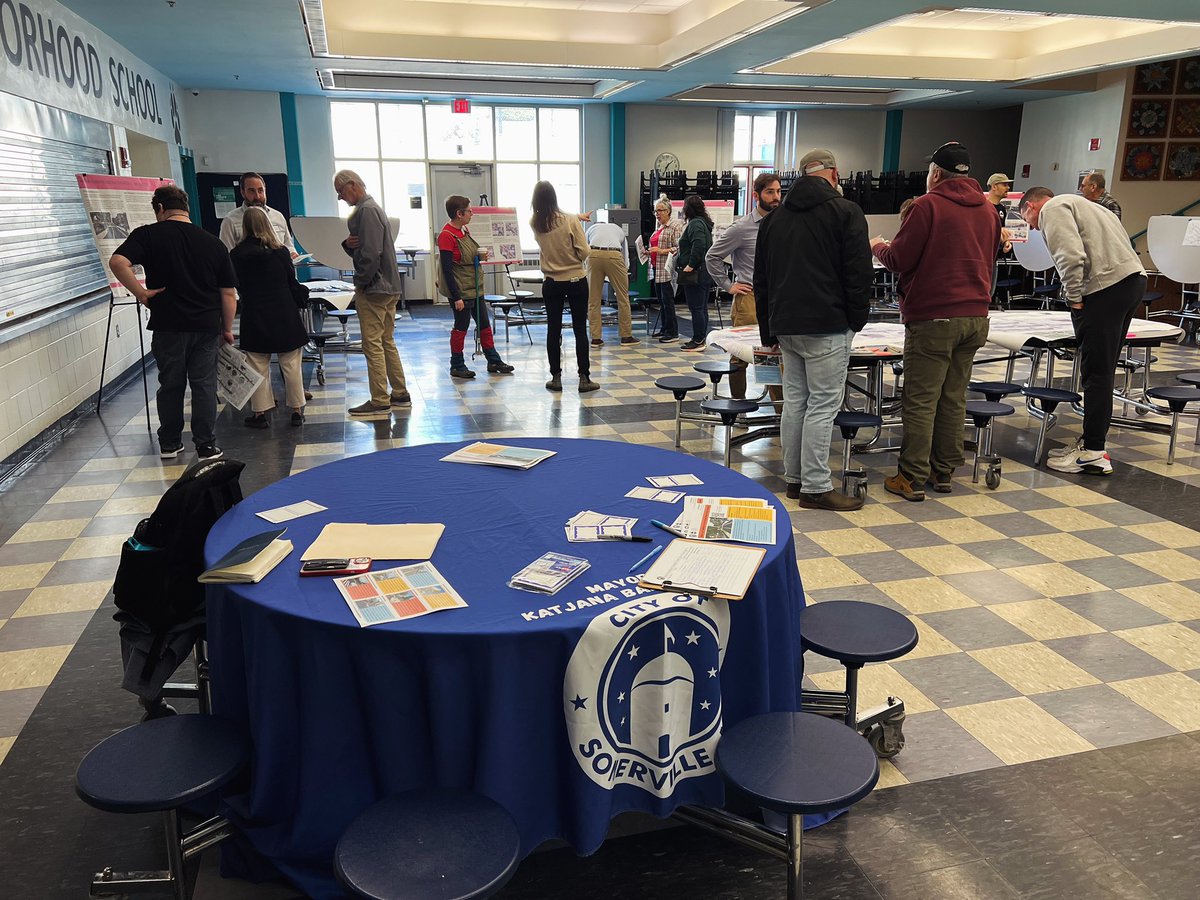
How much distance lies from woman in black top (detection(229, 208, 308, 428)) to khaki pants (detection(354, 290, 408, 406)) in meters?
0.45

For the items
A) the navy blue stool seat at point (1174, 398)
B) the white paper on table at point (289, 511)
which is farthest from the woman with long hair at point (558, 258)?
the white paper on table at point (289, 511)

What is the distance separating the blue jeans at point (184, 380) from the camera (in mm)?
5410

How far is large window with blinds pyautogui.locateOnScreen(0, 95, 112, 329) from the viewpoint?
5645 millimetres

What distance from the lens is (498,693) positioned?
1758 mm

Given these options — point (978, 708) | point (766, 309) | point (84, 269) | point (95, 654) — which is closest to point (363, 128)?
point (84, 269)

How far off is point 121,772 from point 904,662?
7.95 ft

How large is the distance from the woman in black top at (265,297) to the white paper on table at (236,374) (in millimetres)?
298

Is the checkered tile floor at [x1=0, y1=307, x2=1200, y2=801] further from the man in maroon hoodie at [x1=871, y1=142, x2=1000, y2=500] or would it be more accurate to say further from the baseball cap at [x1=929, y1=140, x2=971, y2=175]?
the baseball cap at [x1=929, y1=140, x2=971, y2=175]

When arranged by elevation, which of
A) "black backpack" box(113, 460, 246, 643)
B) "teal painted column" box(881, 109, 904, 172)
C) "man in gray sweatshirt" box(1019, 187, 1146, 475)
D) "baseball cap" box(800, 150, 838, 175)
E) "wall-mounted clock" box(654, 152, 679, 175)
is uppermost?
"teal painted column" box(881, 109, 904, 172)

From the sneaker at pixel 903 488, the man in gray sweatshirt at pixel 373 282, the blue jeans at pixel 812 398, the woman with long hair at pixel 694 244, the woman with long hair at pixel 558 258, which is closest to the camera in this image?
the blue jeans at pixel 812 398

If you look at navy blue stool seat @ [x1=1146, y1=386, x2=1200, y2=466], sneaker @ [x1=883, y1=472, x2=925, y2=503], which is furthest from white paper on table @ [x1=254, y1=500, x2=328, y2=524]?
navy blue stool seat @ [x1=1146, y1=386, x2=1200, y2=466]

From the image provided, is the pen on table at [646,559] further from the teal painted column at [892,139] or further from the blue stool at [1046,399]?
the teal painted column at [892,139]

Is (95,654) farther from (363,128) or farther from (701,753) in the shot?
(363,128)

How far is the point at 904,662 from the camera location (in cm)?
308
